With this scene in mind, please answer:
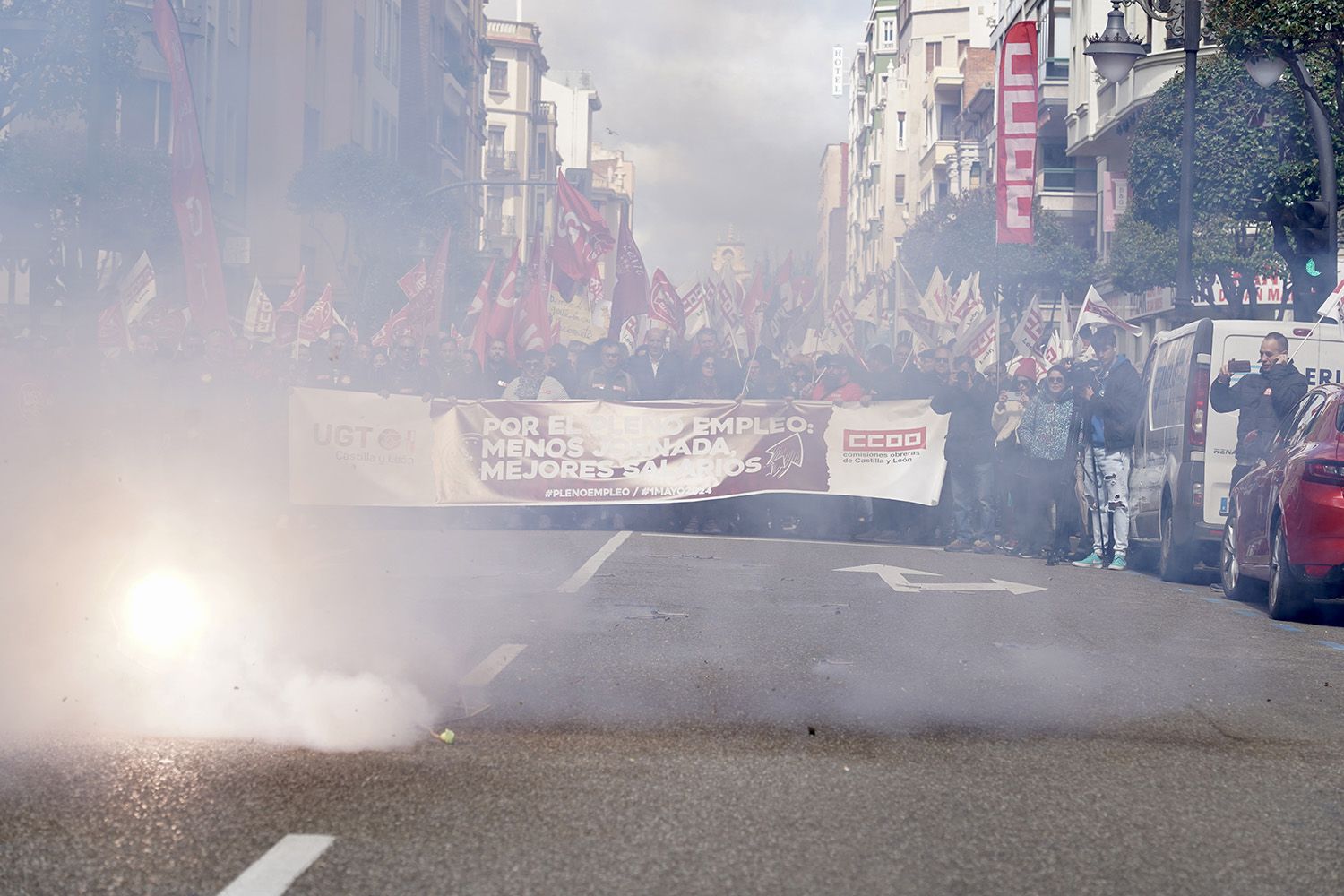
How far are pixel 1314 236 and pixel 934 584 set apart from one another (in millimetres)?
8158

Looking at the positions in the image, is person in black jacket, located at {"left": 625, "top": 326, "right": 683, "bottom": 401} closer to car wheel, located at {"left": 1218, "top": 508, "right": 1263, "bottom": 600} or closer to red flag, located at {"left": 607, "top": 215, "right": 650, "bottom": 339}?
red flag, located at {"left": 607, "top": 215, "right": 650, "bottom": 339}

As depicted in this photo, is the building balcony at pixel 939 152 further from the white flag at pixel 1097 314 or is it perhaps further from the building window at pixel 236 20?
the white flag at pixel 1097 314

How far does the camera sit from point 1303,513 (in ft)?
36.7

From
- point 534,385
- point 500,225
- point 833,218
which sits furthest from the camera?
point 833,218

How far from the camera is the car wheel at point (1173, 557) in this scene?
14.4 m

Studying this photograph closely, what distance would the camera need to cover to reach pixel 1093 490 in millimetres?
15750

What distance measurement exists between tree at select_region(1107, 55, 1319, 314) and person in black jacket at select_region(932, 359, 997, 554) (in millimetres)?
8510

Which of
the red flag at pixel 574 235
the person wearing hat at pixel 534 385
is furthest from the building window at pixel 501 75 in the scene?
the person wearing hat at pixel 534 385

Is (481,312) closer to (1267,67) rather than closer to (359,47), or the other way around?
(1267,67)

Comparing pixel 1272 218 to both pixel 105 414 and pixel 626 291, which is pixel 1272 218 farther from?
pixel 105 414

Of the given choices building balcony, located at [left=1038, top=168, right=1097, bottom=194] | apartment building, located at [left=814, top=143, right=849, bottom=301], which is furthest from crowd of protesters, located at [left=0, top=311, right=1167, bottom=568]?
apartment building, located at [left=814, top=143, right=849, bottom=301]

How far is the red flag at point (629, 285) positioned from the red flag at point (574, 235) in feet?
1.22

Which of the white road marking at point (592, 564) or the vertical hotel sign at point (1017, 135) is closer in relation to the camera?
the white road marking at point (592, 564)

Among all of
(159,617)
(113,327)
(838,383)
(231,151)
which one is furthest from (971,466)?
(231,151)
